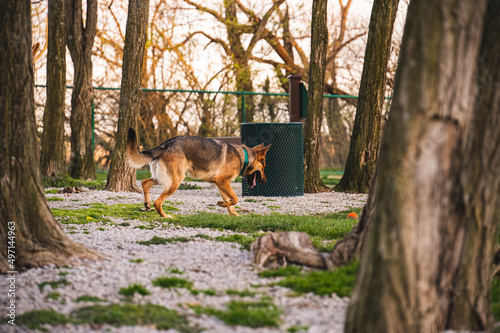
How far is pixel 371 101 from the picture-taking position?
1109 centimetres

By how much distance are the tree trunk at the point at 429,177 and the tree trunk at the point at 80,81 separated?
1130 cm

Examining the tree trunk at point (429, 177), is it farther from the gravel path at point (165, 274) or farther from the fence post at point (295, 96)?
the fence post at point (295, 96)

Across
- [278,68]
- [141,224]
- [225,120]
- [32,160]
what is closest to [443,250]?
[32,160]

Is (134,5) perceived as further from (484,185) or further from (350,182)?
(484,185)

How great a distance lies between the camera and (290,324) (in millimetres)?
3139

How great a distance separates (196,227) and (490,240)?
13.6 feet

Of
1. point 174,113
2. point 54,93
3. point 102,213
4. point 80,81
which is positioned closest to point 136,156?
point 102,213

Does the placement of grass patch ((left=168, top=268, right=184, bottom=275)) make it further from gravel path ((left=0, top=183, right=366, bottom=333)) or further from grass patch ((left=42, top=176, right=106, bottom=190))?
grass patch ((left=42, top=176, right=106, bottom=190))

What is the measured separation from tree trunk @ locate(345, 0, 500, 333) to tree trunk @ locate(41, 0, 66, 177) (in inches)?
414

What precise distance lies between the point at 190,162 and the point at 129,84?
3.26 m

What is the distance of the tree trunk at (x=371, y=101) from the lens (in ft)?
35.0

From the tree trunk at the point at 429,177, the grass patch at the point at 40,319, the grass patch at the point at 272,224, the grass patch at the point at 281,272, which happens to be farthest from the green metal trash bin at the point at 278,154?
the tree trunk at the point at 429,177

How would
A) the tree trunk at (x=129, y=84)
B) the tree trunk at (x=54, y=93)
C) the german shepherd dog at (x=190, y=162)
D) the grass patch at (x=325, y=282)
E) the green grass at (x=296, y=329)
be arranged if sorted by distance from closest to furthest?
1. the green grass at (x=296, y=329)
2. the grass patch at (x=325, y=282)
3. the german shepherd dog at (x=190, y=162)
4. the tree trunk at (x=129, y=84)
5. the tree trunk at (x=54, y=93)

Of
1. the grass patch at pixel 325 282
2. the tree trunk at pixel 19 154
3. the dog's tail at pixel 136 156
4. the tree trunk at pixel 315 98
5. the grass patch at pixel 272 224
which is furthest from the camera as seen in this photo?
the tree trunk at pixel 315 98
